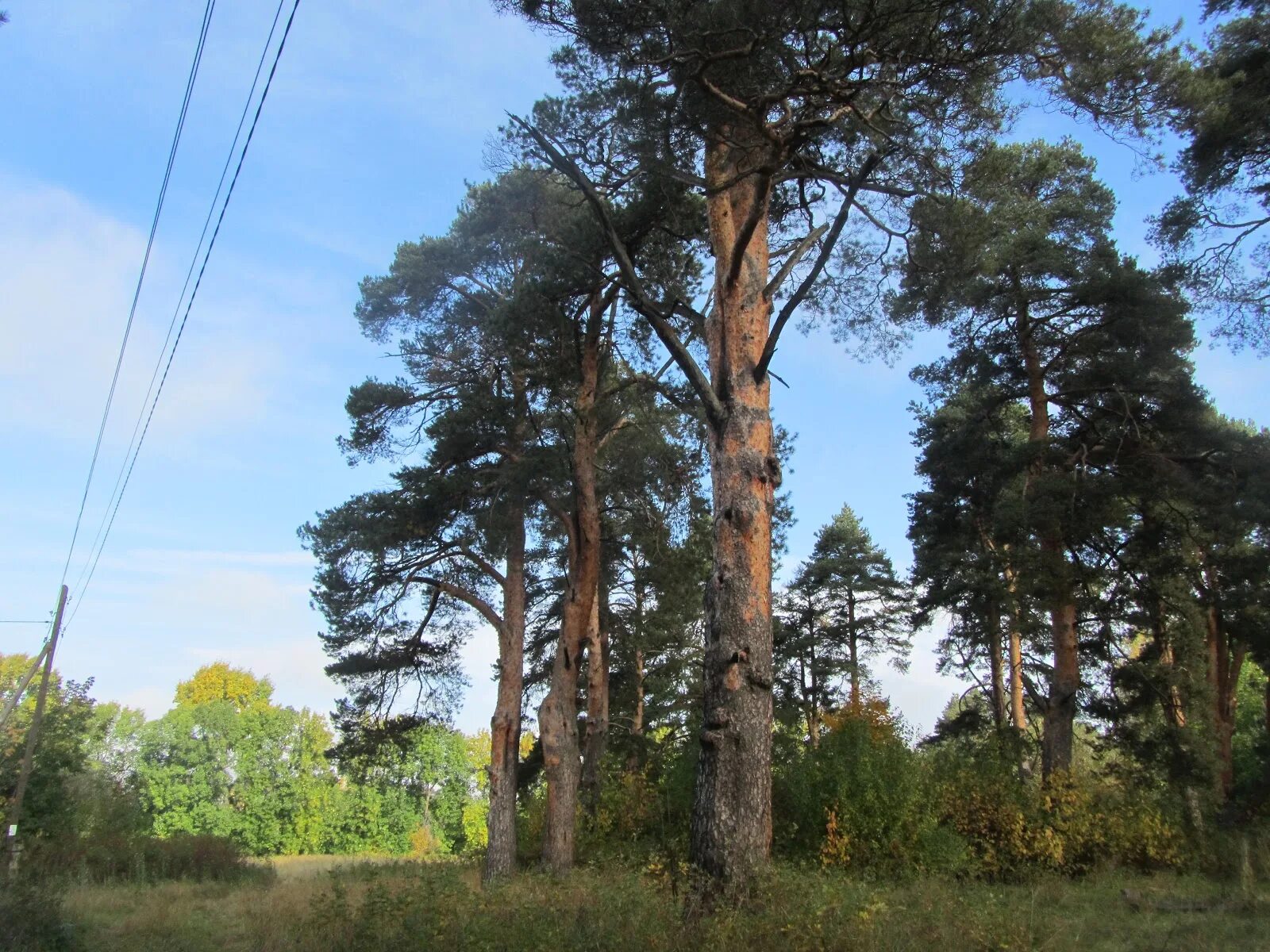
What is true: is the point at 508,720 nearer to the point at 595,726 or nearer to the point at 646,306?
the point at 595,726

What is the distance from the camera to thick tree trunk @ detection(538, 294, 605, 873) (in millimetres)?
14047

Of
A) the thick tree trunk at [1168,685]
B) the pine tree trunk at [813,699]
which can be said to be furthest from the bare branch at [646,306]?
the pine tree trunk at [813,699]

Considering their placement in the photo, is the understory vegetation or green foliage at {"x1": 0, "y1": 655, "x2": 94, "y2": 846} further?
green foliage at {"x1": 0, "y1": 655, "x2": 94, "y2": 846}

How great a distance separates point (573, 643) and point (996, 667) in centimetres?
1374

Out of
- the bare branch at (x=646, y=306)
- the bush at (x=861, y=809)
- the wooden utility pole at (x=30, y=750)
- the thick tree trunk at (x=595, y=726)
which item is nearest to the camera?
the bare branch at (x=646, y=306)

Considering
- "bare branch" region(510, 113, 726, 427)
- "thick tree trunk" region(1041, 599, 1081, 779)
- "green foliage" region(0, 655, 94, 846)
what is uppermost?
"bare branch" region(510, 113, 726, 427)

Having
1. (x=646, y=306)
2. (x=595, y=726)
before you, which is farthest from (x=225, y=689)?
(x=646, y=306)

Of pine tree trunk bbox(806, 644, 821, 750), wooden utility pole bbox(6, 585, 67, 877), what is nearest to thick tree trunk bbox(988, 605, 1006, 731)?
pine tree trunk bbox(806, 644, 821, 750)

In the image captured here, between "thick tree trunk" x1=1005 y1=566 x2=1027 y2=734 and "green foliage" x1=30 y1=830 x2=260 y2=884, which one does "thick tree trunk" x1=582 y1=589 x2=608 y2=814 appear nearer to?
"thick tree trunk" x1=1005 y1=566 x2=1027 y2=734

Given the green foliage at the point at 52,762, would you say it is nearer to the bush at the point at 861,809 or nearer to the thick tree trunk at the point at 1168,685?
the bush at the point at 861,809

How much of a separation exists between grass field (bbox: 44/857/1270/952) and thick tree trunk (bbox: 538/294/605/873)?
164 inches

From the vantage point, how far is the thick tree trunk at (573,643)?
1405 centimetres

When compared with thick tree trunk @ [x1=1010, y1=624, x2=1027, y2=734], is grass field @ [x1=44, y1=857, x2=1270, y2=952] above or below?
below

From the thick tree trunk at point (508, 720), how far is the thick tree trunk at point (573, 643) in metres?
1.40
